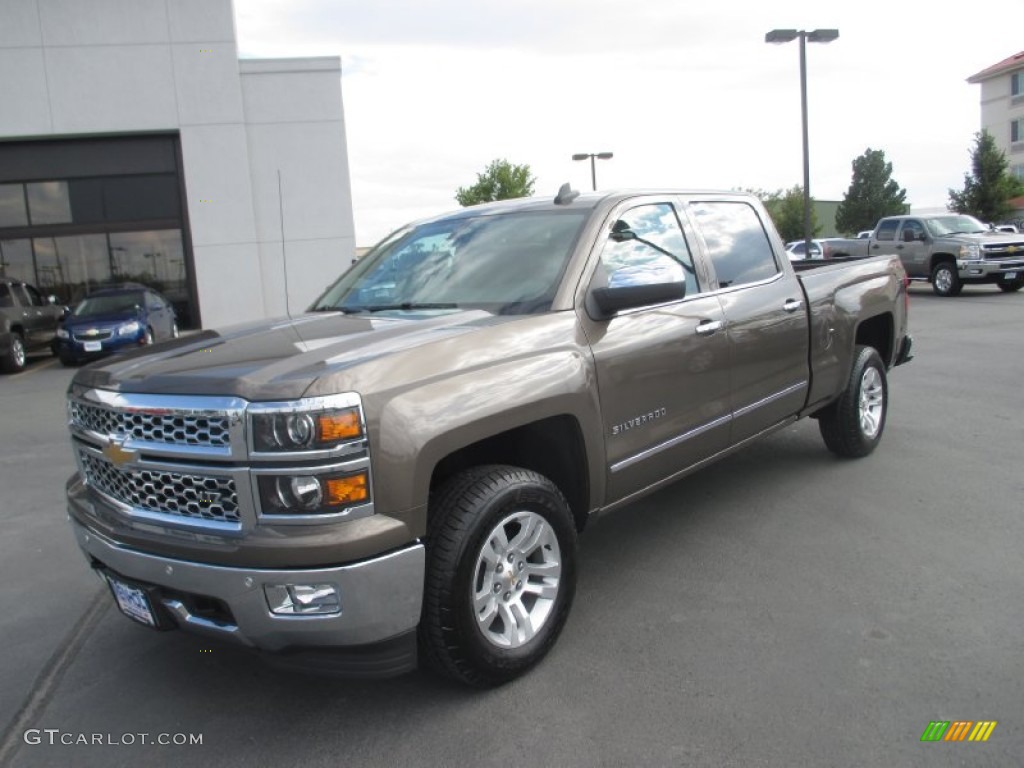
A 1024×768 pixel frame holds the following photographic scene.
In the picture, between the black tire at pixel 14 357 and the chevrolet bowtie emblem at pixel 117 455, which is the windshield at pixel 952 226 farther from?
the chevrolet bowtie emblem at pixel 117 455

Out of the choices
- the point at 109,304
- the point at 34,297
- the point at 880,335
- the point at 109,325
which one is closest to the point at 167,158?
the point at 34,297

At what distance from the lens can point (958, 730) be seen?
2707 millimetres

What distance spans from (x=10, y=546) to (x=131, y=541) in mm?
2769

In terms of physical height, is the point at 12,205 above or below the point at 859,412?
above

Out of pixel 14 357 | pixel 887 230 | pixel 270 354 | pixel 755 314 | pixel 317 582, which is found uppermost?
pixel 887 230

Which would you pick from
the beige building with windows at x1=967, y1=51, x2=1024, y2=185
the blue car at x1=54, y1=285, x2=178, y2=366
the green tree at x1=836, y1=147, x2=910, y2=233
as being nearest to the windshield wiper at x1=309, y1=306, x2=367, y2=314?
the blue car at x1=54, y1=285, x2=178, y2=366

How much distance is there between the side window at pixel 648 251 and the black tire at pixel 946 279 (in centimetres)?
1740

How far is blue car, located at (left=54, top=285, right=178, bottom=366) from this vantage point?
582 inches

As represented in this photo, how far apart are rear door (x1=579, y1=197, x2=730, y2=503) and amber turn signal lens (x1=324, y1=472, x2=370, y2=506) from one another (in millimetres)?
1229

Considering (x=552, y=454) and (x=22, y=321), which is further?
(x=22, y=321)

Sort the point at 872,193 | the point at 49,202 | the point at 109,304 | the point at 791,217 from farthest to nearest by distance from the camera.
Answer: the point at 791,217, the point at 872,193, the point at 49,202, the point at 109,304

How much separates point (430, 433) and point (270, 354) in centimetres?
66

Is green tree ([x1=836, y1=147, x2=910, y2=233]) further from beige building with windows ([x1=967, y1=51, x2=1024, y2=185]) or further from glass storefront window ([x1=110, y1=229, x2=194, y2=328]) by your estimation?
glass storefront window ([x1=110, y1=229, x2=194, y2=328])

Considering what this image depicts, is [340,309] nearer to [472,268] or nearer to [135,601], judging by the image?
[472,268]
